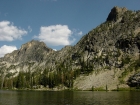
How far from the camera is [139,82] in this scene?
19612cm

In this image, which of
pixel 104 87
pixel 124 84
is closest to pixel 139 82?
pixel 124 84

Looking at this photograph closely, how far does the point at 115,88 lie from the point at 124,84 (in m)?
14.8

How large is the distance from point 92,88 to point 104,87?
11926 millimetres

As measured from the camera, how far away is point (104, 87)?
650 feet

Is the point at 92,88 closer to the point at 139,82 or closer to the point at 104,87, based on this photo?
the point at 104,87

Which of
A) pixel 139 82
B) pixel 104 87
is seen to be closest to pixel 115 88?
pixel 104 87

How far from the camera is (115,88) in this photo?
19025 cm

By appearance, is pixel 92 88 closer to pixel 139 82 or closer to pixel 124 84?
pixel 124 84

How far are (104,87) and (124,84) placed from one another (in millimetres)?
20508

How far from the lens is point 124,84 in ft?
655

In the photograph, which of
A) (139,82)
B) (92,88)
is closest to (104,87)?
(92,88)

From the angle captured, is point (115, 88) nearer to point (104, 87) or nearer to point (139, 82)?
point (104, 87)

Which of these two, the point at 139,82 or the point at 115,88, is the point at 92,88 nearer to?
the point at 115,88

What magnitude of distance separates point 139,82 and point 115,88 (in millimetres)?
26099
